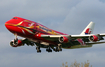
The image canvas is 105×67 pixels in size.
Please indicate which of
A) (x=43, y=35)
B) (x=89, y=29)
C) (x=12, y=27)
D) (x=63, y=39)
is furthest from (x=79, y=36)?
(x=89, y=29)

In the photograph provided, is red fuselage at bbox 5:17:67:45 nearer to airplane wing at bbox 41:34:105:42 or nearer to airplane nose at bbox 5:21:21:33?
airplane nose at bbox 5:21:21:33

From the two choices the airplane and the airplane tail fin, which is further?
the airplane tail fin

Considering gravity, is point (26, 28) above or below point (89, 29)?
below

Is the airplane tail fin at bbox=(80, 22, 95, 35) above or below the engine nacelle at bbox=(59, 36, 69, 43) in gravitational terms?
above

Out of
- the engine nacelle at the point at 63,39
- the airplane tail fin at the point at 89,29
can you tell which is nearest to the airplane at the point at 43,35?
the engine nacelle at the point at 63,39

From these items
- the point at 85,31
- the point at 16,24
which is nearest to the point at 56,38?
the point at 16,24

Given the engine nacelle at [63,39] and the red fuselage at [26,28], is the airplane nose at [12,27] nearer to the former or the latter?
the red fuselage at [26,28]

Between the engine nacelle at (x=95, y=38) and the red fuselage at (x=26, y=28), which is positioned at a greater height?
the red fuselage at (x=26, y=28)

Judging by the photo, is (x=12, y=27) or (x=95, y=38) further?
(x=95, y=38)

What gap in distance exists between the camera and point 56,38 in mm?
51781

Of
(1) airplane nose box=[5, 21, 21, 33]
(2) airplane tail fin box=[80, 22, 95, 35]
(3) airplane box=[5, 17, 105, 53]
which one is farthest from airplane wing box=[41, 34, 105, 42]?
(2) airplane tail fin box=[80, 22, 95, 35]

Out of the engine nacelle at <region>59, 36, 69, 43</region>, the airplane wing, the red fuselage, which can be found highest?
the red fuselage

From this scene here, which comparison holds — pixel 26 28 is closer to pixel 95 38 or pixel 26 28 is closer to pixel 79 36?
pixel 79 36

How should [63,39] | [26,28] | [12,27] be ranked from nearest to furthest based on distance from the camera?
[12,27]
[26,28]
[63,39]
